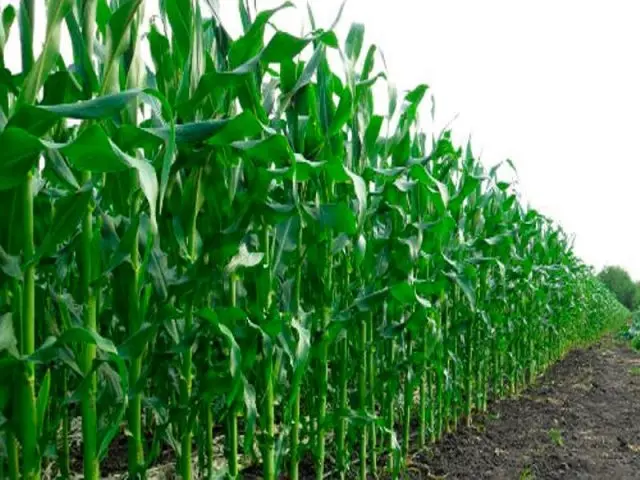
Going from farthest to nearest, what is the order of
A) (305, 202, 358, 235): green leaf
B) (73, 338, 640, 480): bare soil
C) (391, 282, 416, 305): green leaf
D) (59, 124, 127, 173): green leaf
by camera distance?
(73, 338, 640, 480): bare soil
(391, 282, 416, 305): green leaf
(305, 202, 358, 235): green leaf
(59, 124, 127, 173): green leaf

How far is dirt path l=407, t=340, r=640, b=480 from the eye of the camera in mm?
4562

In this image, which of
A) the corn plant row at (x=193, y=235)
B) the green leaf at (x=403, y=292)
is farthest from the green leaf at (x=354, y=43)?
the green leaf at (x=403, y=292)

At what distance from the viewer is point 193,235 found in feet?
7.49

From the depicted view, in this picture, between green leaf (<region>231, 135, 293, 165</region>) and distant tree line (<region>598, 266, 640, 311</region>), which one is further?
distant tree line (<region>598, 266, 640, 311</region>)

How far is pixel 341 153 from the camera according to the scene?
302cm

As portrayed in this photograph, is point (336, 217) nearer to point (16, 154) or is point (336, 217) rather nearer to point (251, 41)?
point (251, 41)

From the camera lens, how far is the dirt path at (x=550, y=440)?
456 centimetres

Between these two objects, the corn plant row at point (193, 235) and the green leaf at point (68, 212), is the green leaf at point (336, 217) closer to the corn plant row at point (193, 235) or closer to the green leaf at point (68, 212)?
the corn plant row at point (193, 235)

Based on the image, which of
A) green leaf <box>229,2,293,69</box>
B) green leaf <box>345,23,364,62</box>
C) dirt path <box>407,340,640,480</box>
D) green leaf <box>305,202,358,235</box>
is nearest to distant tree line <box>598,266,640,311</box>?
dirt path <box>407,340,640,480</box>

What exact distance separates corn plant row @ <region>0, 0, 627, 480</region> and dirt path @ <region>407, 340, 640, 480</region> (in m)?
0.68

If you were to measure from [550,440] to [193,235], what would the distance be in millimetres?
4321

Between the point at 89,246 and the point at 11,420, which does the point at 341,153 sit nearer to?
the point at 89,246

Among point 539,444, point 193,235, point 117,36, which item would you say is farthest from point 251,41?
point 539,444

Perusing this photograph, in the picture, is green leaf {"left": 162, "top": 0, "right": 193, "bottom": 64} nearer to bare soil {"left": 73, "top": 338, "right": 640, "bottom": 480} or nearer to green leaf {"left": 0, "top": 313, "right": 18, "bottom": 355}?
green leaf {"left": 0, "top": 313, "right": 18, "bottom": 355}
